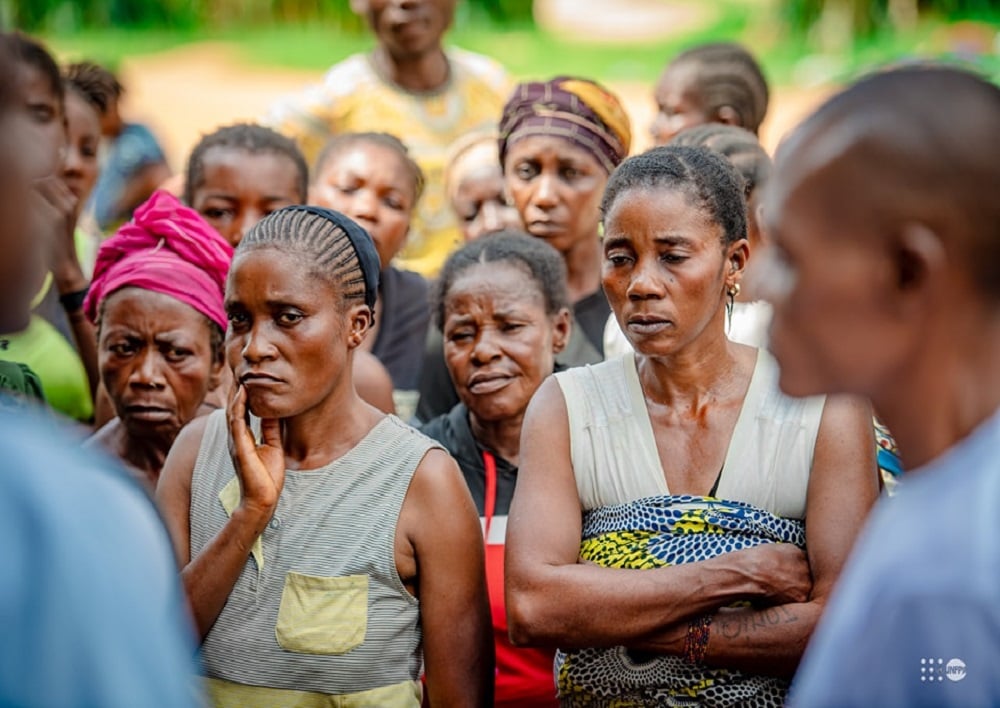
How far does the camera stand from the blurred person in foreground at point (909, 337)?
1.67m

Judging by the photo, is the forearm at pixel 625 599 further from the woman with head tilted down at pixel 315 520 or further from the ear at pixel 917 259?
the ear at pixel 917 259

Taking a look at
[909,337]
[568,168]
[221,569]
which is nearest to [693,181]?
[221,569]

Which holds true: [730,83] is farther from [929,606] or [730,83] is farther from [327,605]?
[929,606]

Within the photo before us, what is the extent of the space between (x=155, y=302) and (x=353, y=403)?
40.8 inches

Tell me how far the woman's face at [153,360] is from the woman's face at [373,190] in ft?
4.92

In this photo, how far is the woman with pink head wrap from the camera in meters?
4.34

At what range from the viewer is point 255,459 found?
138 inches

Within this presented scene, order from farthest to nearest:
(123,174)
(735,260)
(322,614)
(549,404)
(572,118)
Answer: (123,174) < (572,118) < (735,260) < (549,404) < (322,614)

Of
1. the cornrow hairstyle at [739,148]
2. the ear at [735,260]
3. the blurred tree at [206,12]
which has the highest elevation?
the blurred tree at [206,12]

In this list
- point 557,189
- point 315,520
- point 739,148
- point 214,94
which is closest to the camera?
point 315,520

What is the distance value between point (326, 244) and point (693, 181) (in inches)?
39.9

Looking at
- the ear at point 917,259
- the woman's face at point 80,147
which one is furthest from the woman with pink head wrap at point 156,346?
the ear at point 917,259

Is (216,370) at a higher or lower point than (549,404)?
lower

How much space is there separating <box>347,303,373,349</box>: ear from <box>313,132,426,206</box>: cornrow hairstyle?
7.55 ft
